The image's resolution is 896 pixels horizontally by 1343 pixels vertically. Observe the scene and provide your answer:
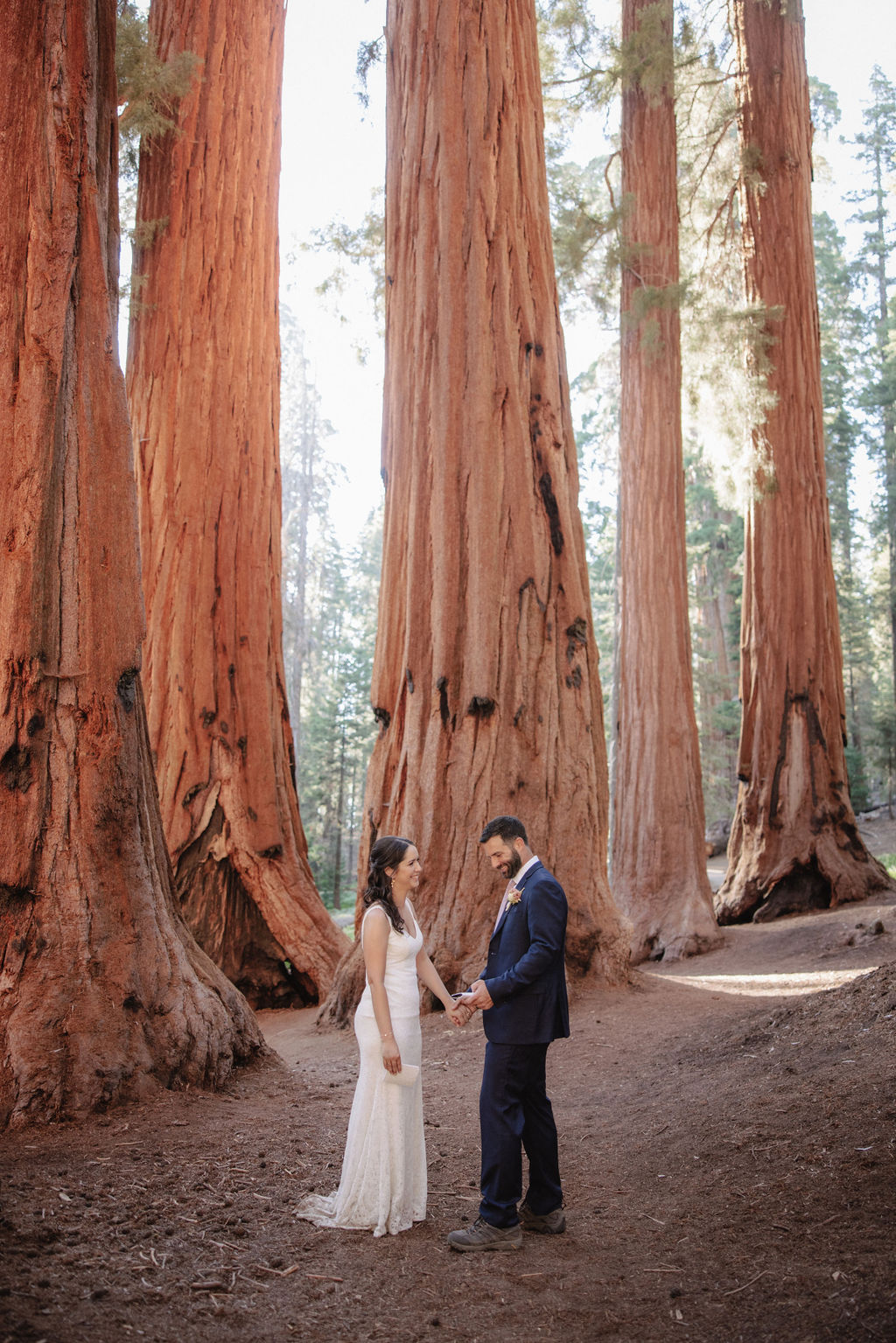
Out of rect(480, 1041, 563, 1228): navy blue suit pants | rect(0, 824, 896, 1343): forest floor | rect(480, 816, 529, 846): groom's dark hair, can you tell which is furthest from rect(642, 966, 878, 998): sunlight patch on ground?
rect(480, 816, 529, 846): groom's dark hair

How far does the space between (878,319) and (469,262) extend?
30.9 metres

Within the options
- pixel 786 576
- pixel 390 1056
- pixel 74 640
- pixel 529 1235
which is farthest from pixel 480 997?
pixel 786 576

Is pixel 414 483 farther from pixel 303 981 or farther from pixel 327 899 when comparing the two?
pixel 327 899

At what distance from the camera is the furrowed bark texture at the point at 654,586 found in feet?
37.1

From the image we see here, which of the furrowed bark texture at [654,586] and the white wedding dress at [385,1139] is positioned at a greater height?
the furrowed bark texture at [654,586]

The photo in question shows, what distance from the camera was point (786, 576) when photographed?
13.1m

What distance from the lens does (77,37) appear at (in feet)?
16.5

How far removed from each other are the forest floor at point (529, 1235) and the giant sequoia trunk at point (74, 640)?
48 cm

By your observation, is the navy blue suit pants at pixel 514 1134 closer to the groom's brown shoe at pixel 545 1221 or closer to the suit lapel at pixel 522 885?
the groom's brown shoe at pixel 545 1221

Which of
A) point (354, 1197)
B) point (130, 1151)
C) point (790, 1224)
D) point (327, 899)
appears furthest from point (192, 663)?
point (327, 899)

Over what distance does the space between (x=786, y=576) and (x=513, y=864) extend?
10.3 meters

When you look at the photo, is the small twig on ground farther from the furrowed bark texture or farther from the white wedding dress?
the furrowed bark texture

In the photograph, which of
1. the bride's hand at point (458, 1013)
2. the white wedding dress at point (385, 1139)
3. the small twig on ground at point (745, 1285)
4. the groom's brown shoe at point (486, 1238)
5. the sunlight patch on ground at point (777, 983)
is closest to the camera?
the small twig on ground at point (745, 1285)

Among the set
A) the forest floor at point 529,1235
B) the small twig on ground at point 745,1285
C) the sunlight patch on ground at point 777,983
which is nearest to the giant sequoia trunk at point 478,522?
the sunlight patch on ground at point 777,983
